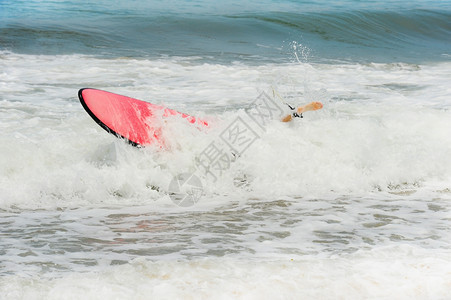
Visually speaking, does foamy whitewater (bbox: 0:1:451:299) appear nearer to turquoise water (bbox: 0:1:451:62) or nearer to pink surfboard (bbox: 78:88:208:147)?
pink surfboard (bbox: 78:88:208:147)

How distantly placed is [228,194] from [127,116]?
4.16 feet

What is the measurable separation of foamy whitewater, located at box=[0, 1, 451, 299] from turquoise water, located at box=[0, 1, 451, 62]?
2.34 meters

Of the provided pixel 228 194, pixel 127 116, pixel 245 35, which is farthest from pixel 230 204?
pixel 245 35

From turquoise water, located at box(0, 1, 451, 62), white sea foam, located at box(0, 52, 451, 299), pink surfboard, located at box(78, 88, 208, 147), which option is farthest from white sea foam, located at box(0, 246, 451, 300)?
turquoise water, located at box(0, 1, 451, 62)

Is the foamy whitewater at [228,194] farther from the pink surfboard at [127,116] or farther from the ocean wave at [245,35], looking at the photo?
the ocean wave at [245,35]

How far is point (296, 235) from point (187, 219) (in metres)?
0.83

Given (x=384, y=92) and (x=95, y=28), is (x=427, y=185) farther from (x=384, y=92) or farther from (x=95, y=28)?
(x=95, y=28)

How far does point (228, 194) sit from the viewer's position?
4961 mm

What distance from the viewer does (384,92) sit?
9.32 metres

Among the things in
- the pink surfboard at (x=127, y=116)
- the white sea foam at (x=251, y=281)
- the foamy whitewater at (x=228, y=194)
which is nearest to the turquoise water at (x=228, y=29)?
the foamy whitewater at (x=228, y=194)

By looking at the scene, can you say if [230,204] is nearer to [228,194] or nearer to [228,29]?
[228,194]

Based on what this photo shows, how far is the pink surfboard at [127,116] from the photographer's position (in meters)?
5.20

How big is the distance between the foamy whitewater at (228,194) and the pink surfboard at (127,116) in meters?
0.13

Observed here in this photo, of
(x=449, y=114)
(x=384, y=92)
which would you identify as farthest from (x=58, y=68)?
(x=449, y=114)
